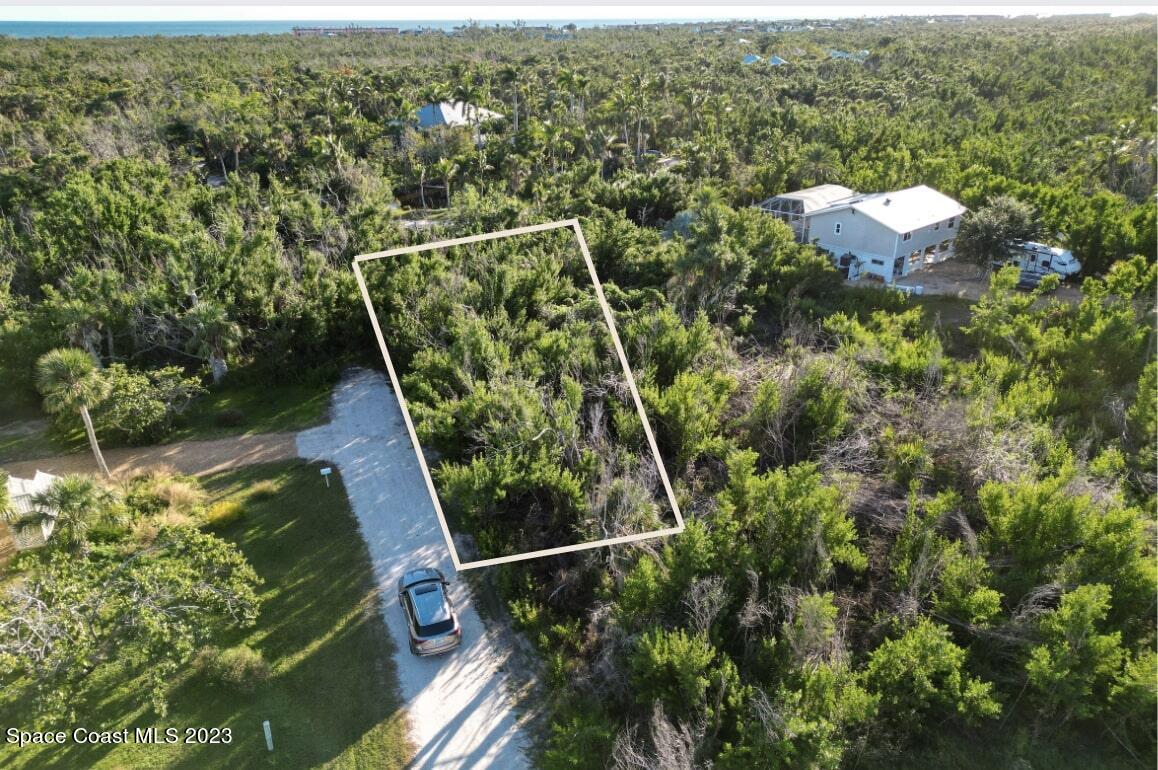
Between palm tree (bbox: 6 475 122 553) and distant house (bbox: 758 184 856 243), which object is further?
distant house (bbox: 758 184 856 243)

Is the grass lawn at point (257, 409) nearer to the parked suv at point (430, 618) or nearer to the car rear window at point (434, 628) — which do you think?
the parked suv at point (430, 618)

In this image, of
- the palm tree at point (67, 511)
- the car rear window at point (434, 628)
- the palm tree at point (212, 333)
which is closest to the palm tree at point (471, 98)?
the palm tree at point (212, 333)

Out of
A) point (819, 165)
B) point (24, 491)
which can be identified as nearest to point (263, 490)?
point (24, 491)

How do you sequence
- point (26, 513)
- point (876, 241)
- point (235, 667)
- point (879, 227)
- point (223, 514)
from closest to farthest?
1. point (235, 667)
2. point (26, 513)
3. point (223, 514)
4. point (879, 227)
5. point (876, 241)

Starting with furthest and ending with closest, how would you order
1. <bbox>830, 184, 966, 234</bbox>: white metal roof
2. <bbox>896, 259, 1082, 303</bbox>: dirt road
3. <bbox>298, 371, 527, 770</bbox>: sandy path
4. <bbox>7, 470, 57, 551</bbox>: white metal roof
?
1. <bbox>830, 184, 966, 234</bbox>: white metal roof
2. <bbox>896, 259, 1082, 303</bbox>: dirt road
3. <bbox>7, 470, 57, 551</bbox>: white metal roof
4. <bbox>298, 371, 527, 770</bbox>: sandy path

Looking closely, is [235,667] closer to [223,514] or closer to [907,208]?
[223,514]

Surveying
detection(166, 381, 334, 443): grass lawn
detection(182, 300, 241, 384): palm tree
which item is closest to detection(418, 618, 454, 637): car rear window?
detection(166, 381, 334, 443): grass lawn

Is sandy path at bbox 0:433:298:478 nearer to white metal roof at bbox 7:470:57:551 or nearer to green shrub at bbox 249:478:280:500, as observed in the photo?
green shrub at bbox 249:478:280:500

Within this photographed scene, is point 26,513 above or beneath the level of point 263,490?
above
